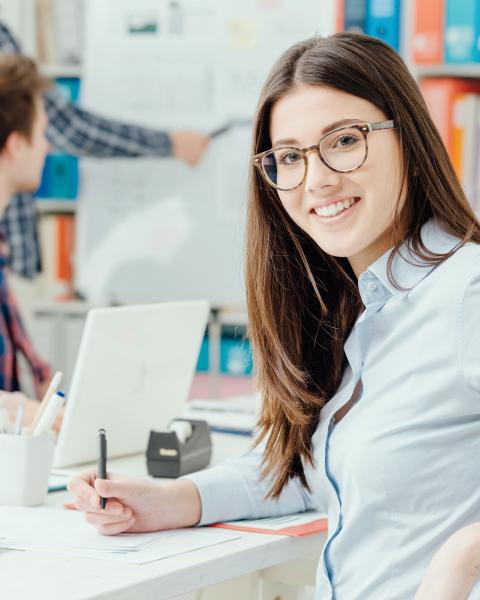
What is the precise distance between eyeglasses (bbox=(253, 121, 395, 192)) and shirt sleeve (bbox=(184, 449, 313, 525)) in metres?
0.46

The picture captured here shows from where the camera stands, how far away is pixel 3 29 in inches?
150

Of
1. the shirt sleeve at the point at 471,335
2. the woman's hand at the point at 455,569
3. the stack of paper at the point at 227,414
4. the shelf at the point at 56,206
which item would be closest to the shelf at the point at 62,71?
the shelf at the point at 56,206

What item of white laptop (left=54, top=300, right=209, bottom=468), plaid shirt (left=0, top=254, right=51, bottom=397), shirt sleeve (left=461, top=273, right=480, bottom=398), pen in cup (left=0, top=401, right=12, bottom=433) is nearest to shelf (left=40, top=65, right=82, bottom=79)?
plaid shirt (left=0, top=254, right=51, bottom=397)

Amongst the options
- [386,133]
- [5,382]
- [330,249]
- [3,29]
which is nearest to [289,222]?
[330,249]

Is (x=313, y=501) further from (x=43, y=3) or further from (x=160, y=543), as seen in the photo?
(x=43, y=3)

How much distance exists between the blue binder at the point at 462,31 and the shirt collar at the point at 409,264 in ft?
6.00

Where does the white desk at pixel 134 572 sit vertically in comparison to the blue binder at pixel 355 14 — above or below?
below

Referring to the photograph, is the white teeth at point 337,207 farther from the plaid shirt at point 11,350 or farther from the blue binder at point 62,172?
the blue binder at point 62,172

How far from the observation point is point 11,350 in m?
3.00

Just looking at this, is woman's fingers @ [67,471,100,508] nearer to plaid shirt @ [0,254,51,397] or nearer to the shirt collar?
the shirt collar

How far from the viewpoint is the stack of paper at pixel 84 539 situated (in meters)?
1.34

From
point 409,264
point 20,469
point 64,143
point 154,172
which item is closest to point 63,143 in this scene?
point 64,143

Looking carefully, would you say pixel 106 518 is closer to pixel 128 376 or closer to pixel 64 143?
pixel 128 376

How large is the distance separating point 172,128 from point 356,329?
246 centimetres
